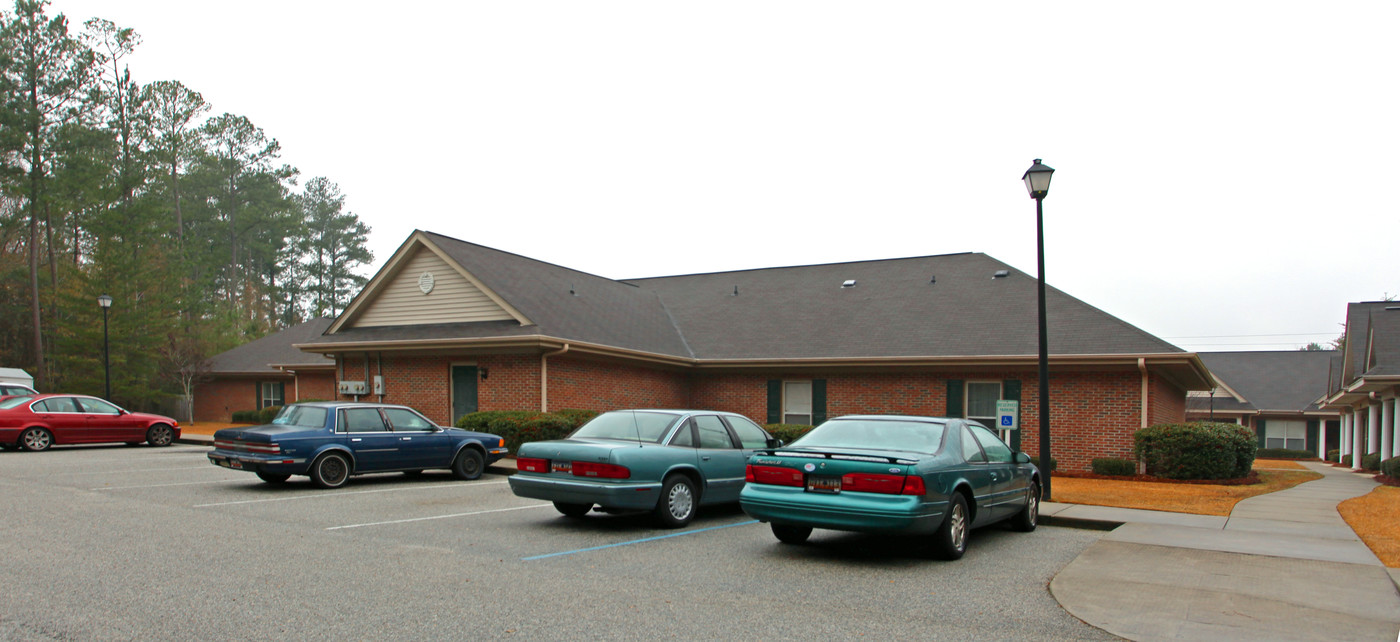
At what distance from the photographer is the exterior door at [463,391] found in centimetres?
2147

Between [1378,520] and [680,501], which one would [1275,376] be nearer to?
[1378,520]

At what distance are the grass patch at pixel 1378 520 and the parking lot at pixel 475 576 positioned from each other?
2904mm

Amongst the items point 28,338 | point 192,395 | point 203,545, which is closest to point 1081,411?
point 203,545

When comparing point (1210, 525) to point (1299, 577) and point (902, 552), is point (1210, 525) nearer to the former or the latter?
point (1299, 577)

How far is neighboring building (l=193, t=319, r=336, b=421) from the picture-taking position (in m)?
34.0

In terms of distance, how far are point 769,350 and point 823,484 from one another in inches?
608

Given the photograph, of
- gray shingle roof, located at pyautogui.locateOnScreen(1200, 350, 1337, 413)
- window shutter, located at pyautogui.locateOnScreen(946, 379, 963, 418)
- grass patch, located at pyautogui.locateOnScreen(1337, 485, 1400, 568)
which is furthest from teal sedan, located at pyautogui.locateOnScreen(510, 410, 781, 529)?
gray shingle roof, located at pyautogui.locateOnScreen(1200, 350, 1337, 413)

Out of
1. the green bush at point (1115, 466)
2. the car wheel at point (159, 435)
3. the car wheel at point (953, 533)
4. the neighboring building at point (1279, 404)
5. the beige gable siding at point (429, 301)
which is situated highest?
the beige gable siding at point (429, 301)

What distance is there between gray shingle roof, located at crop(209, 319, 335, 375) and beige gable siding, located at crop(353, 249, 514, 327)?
12.7 metres

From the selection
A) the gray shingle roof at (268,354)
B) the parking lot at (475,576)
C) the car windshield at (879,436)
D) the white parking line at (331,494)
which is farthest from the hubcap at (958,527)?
the gray shingle roof at (268,354)

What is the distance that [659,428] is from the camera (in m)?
10.4

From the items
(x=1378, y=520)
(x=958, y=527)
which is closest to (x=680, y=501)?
(x=958, y=527)

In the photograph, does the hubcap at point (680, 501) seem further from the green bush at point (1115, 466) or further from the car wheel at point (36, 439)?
the car wheel at point (36, 439)

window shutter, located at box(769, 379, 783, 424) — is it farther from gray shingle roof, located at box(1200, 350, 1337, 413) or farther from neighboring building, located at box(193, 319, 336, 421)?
gray shingle roof, located at box(1200, 350, 1337, 413)
